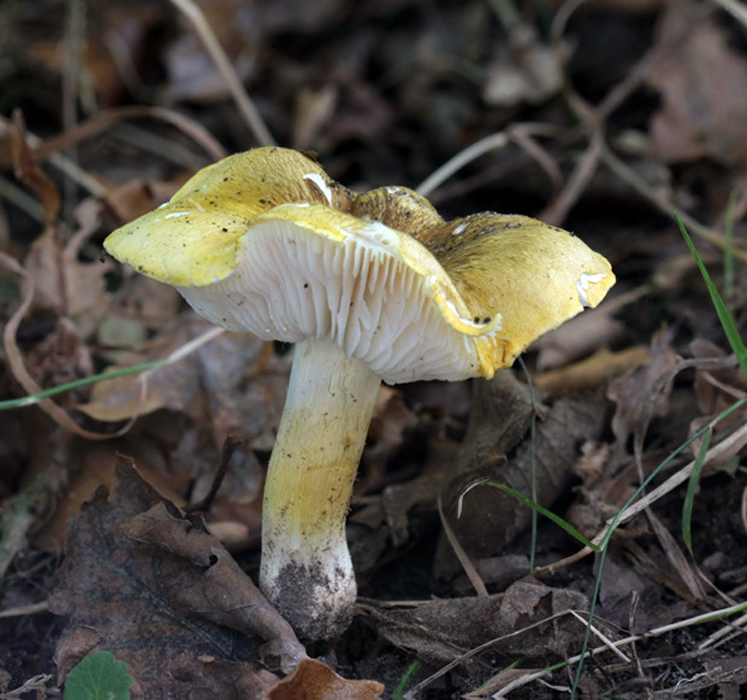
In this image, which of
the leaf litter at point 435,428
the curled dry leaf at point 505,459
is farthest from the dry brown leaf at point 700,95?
the curled dry leaf at point 505,459

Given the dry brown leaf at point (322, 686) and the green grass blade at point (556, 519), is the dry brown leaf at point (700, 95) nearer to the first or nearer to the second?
the green grass blade at point (556, 519)

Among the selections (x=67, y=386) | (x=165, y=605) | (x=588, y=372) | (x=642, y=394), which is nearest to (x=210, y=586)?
(x=165, y=605)

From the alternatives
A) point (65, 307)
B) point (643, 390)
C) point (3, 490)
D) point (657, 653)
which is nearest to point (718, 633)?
point (657, 653)

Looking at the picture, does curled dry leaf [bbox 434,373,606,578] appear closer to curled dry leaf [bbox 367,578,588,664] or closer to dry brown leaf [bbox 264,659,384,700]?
curled dry leaf [bbox 367,578,588,664]

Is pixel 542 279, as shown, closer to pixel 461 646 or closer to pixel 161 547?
pixel 461 646

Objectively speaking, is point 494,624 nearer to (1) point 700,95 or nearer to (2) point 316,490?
(2) point 316,490

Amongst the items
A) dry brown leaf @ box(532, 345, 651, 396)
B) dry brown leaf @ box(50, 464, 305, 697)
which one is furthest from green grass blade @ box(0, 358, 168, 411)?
dry brown leaf @ box(532, 345, 651, 396)
